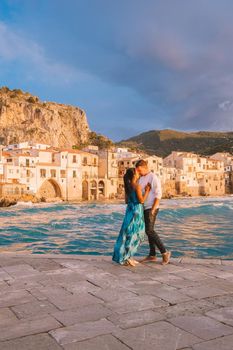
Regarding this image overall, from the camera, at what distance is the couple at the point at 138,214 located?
6.78m

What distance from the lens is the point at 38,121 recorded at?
307ft

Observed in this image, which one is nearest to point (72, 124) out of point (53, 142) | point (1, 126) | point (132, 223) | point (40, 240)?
point (53, 142)

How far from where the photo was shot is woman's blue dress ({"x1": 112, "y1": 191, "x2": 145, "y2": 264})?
6.76 meters

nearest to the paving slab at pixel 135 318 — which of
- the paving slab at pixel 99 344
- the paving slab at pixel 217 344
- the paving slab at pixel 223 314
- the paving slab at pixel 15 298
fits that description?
the paving slab at pixel 99 344

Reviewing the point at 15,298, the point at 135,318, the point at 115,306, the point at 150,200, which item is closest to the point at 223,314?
the point at 135,318

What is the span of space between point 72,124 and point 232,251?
3730 inches

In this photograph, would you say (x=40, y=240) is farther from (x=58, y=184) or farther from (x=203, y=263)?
(x=58, y=184)

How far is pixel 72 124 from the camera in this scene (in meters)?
105

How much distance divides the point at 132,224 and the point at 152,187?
31.7 inches

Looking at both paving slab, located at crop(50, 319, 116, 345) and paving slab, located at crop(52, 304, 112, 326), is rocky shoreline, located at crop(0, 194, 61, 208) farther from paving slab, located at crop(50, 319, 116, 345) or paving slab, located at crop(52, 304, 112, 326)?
paving slab, located at crop(50, 319, 116, 345)

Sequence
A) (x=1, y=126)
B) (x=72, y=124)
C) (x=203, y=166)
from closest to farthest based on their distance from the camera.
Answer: (x=1, y=126), (x=203, y=166), (x=72, y=124)

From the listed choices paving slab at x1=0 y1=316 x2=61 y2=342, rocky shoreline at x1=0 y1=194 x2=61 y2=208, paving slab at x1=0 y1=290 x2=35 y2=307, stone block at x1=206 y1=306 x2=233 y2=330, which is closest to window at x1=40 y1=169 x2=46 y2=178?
rocky shoreline at x1=0 y1=194 x2=61 y2=208

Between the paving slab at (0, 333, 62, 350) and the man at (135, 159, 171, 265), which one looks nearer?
the paving slab at (0, 333, 62, 350)

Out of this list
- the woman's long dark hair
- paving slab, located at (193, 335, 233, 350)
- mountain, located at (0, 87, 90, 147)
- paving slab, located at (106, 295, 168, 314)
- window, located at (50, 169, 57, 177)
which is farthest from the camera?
mountain, located at (0, 87, 90, 147)
